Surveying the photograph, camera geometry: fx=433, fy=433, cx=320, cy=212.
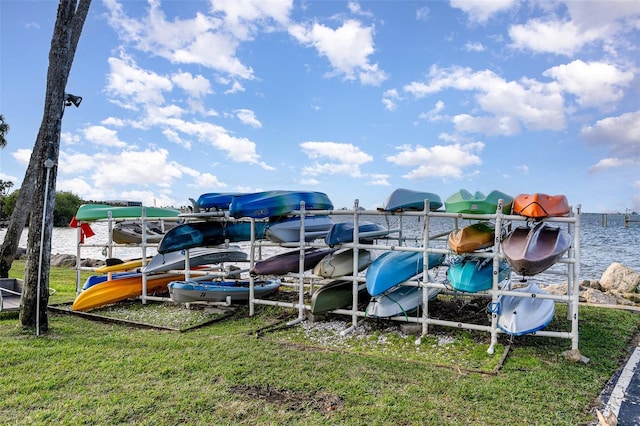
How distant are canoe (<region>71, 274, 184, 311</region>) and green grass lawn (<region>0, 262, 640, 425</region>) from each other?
1.47m

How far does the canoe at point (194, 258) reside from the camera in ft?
28.2

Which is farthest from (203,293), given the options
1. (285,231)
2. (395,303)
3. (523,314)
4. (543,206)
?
(543,206)

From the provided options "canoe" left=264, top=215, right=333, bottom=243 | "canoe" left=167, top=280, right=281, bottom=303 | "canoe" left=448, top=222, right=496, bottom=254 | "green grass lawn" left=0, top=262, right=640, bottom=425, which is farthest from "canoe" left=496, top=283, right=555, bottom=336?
"canoe" left=167, top=280, right=281, bottom=303

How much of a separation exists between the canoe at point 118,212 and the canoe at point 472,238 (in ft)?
18.3

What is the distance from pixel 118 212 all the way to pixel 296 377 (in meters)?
6.22

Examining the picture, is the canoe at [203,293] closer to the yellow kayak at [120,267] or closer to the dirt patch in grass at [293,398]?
the yellow kayak at [120,267]

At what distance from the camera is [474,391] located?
3947 mm

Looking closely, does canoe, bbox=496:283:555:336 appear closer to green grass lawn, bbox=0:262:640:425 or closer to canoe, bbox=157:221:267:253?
green grass lawn, bbox=0:262:640:425

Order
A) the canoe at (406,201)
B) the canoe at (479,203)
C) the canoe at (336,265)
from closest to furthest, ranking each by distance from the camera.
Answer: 1. the canoe at (479,203)
2. the canoe at (406,201)
3. the canoe at (336,265)

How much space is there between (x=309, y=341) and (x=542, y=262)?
119 inches

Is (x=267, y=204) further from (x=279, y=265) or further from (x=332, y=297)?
(x=332, y=297)

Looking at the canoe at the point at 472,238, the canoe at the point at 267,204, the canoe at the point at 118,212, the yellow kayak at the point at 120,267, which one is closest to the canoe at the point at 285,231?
the canoe at the point at 267,204

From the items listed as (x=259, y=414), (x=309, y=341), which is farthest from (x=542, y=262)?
(x=259, y=414)

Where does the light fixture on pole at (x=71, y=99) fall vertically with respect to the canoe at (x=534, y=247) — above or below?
above
